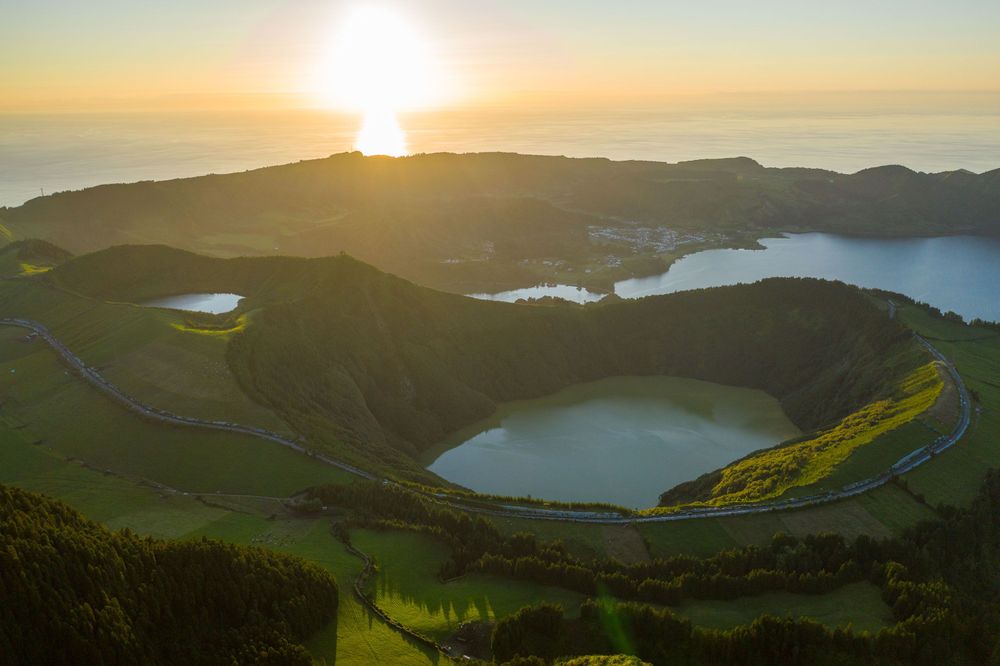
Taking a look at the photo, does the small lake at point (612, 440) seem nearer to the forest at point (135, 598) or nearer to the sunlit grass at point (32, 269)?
the forest at point (135, 598)

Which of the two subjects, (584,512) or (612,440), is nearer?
(584,512)

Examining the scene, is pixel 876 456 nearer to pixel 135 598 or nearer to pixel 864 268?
pixel 135 598

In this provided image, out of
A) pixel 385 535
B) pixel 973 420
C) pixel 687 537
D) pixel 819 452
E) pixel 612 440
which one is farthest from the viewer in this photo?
pixel 612 440

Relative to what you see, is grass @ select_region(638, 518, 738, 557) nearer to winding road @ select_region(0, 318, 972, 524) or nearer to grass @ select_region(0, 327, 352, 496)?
winding road @ select_region(0, 318, 972, 524)

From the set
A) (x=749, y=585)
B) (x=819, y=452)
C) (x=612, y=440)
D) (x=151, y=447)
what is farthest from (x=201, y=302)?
(x=749, y=585)

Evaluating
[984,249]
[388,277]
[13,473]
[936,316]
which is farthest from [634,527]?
[984,249]

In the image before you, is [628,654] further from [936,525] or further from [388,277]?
[388,277]

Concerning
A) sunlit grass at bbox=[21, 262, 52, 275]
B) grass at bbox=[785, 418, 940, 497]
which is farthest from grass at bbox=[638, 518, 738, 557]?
sunlit grass at bbox=[21, 262, 52, 275]

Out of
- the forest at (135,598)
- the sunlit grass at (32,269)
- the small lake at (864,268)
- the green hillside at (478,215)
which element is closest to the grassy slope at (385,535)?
the forest at (135,598)
